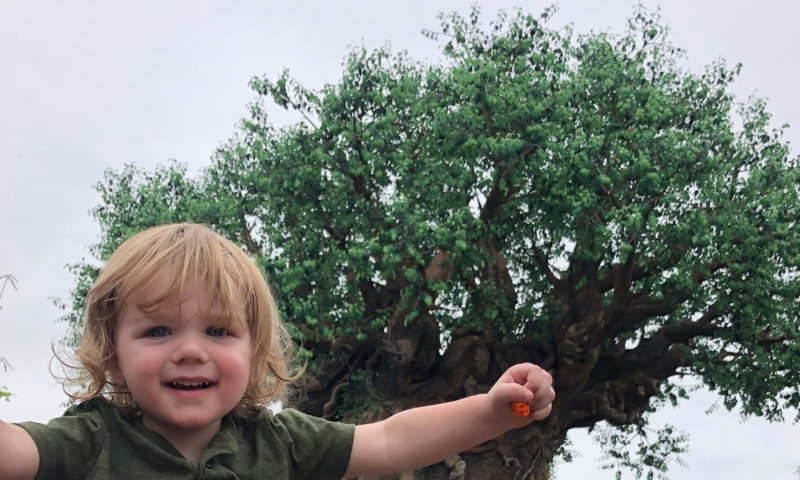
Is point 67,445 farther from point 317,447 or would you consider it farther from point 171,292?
point 317,447

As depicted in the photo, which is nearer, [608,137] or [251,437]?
[251,437]

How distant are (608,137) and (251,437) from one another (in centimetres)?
982

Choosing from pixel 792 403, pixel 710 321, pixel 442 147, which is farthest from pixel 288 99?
pixel 792 403

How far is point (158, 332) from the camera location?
9.97 ft

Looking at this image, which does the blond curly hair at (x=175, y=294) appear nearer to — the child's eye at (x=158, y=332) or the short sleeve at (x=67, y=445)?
the child's eye at (x=158, y=332)

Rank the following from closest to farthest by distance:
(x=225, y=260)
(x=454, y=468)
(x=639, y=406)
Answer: (x=225, y=260), (x=454, y=468), (x=639, y=406)

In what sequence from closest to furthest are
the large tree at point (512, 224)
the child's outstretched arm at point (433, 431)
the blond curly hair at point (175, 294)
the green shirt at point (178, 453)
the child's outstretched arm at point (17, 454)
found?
the child's outstretched arm at point (17, 454), the green shirt at point (178, 453), the blond curly hair at point (175, 294), the child's outstretched arm at point (433, 431), the large tree at point (512, 224)

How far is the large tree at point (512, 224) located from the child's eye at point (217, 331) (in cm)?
808

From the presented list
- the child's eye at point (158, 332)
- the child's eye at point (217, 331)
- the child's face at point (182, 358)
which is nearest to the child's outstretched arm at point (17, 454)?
the child's face at point (182, 358)

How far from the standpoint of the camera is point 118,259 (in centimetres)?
319

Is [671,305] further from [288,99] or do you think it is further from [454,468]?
[288,99]

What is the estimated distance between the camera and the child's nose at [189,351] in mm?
2953

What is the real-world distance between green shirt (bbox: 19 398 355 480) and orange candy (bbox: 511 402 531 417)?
0.61 metres

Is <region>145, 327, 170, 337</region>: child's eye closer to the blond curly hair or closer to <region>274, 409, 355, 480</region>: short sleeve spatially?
the blond curly hair
